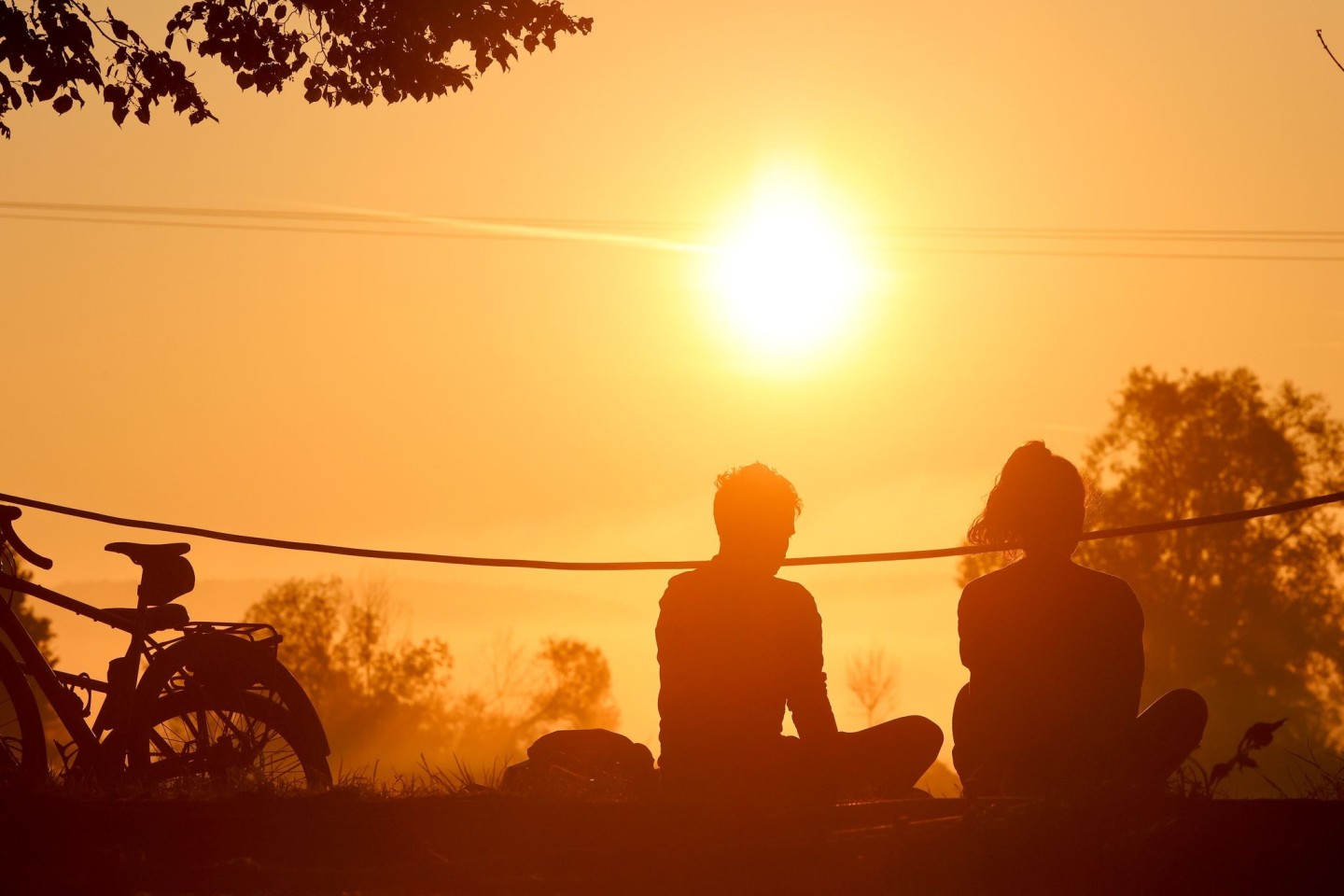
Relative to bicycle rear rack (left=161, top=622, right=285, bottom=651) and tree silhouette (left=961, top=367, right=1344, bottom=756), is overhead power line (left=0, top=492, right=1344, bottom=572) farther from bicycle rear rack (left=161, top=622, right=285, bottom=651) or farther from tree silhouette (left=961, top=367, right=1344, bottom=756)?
tree silhouette (left=961, top=367, right=1344, bottom=756)

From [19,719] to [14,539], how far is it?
0.87 metres

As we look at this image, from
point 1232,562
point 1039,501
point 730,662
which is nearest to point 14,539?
point 730,662

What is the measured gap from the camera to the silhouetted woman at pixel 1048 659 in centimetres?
611

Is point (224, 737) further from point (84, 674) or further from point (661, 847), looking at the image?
point (661, 847)

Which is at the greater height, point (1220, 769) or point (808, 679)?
point (808, 679)

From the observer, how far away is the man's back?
6422 mm

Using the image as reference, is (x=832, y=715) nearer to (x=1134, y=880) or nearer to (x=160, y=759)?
(x=1134, y=880)

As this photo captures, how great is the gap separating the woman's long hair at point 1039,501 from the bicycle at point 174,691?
303cm

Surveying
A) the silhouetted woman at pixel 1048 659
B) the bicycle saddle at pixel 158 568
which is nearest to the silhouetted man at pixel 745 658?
the silhouetted woman at pixel 1048 659

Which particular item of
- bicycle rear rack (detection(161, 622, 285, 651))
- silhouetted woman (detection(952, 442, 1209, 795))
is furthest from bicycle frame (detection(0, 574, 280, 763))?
silhouetted woman (detection(952, 442, 1209, 795))

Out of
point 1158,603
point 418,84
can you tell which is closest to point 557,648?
point 1158,603

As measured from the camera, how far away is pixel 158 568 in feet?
24.6

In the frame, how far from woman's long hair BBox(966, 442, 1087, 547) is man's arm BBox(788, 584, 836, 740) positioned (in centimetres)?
82

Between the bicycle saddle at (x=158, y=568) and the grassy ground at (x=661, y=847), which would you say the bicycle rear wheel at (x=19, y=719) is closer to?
the bicycle saddle at (x=158, y=568)
